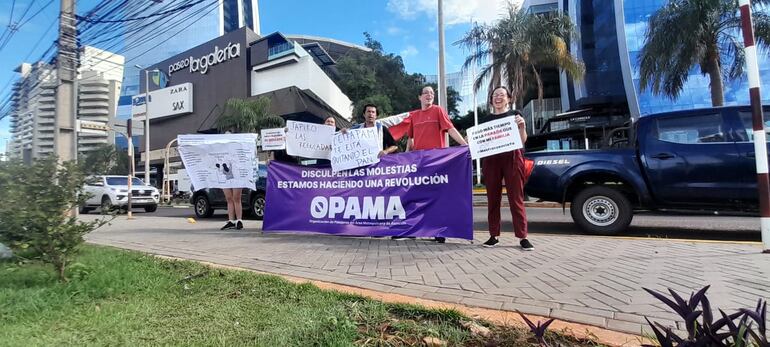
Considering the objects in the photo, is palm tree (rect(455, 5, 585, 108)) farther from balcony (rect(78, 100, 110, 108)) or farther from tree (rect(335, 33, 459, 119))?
tree (rect(335, 33, 459, 119))

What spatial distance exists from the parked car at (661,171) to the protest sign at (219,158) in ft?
15.7

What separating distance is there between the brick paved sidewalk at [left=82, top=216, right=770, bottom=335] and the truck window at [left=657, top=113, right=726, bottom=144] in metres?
1.79

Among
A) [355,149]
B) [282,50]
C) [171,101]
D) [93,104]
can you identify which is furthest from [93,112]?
[171,101]

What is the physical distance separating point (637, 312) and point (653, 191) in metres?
4.18

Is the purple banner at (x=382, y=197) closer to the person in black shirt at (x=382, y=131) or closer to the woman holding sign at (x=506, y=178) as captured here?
the woman holding sign at (x=506, y=178)

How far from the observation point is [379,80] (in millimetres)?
51625

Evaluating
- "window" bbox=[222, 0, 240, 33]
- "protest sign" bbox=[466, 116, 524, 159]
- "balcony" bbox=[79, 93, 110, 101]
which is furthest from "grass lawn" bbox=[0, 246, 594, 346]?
"window" bbox=[222, 0, 240, 33]

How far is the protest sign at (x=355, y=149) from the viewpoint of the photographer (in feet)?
20.1

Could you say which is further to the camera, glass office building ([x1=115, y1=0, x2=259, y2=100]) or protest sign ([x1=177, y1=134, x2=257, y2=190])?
glass office building ([x1=115, y1=0, x2=259, y2=100])

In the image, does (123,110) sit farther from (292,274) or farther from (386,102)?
(292,274)

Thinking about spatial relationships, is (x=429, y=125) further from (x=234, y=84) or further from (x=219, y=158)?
(x=234, y=84)

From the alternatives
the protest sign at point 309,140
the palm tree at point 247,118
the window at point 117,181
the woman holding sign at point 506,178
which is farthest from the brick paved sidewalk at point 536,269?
the palm tree at point 247,118

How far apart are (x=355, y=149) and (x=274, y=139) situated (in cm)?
172

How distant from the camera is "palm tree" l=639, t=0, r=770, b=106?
16875 millimetres
